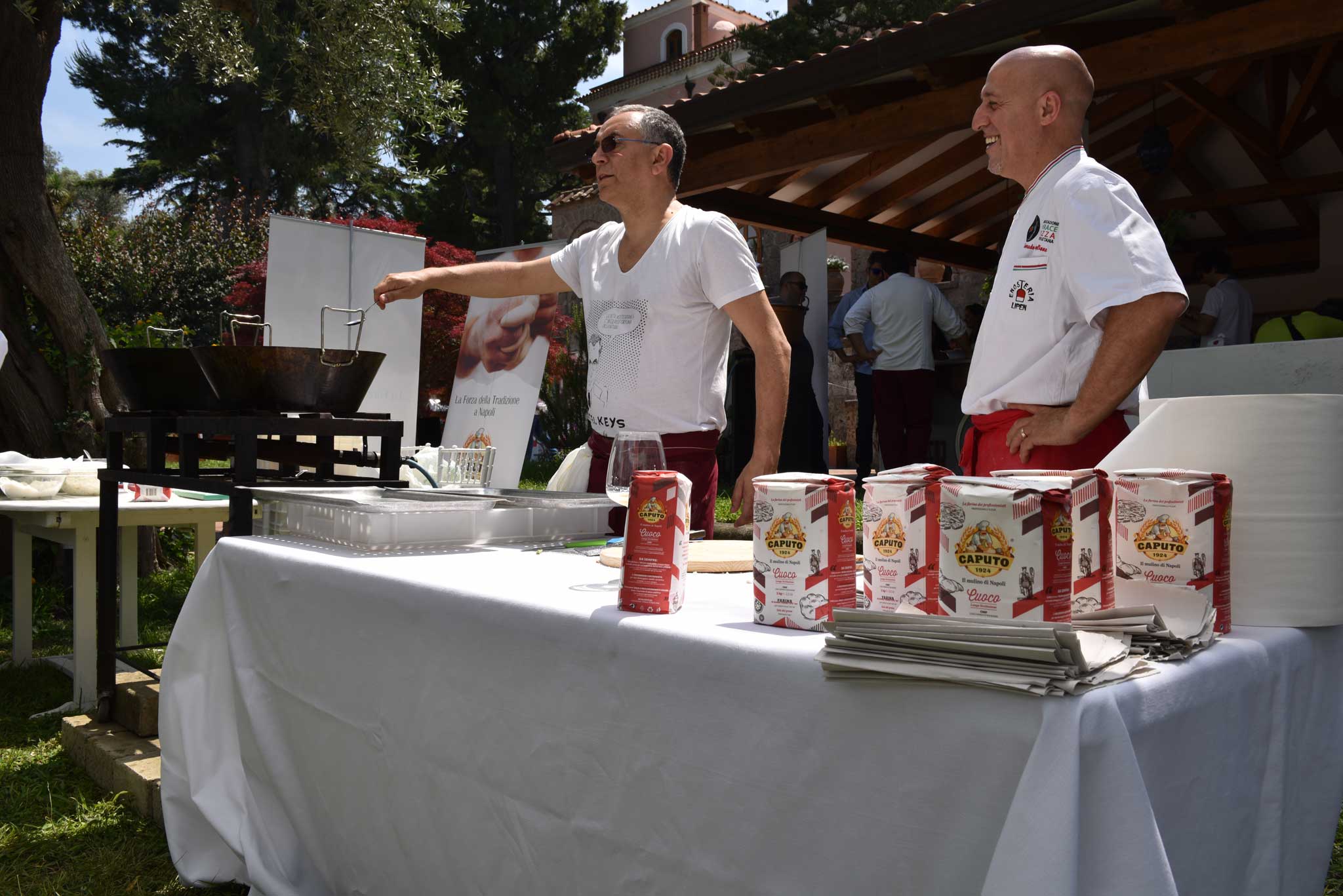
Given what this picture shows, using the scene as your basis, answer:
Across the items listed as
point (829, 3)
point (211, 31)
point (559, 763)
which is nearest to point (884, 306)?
point (211, 31)

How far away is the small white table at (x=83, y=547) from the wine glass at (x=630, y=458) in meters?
2.11

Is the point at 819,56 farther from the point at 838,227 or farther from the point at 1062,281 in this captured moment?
the point at 1062,281

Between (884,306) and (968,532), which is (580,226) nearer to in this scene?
(884,306)

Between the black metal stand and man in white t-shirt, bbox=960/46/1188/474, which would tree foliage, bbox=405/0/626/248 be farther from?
man in white t-shirt, bbox=960/46/1188/474

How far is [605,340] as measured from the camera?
2406 millimetres

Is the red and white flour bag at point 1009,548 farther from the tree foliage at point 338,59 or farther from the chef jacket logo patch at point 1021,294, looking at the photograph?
the tree foliage at point 338,59

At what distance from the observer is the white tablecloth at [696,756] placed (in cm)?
89

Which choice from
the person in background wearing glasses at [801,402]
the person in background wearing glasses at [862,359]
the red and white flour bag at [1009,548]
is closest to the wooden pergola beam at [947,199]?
the person in background wearing glasses at [862,359]

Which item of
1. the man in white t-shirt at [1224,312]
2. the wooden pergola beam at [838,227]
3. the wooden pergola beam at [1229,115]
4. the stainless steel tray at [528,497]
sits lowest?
the stainless steel tray at [528,497]

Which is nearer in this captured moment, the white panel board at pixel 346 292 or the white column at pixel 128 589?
the white column at pixel 128 589

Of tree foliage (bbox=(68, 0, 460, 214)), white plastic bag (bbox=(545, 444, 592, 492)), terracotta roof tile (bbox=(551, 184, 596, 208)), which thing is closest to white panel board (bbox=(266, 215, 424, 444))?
tree foliage (bbox=(68, 0, 460, 214))

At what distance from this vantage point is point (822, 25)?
17.1 m

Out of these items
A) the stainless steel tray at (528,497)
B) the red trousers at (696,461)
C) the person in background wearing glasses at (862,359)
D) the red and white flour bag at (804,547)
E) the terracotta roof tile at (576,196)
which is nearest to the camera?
the red and white flour bag at (804,547)

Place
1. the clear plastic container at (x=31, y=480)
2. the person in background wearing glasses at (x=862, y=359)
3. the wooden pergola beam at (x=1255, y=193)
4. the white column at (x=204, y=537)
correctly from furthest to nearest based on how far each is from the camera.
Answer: the wooden pergola beam at (x=1255, y=193)
the person in background wearing glasses at (x=862, y=359)
the white column at (x=204, y=537)
the clear plastic container at (x=31, y=480)
